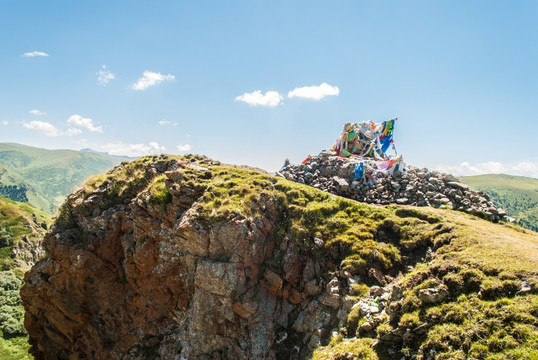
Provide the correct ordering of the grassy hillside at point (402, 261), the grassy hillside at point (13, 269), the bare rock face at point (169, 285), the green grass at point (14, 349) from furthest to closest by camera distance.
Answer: the grassy hillside at point (13, 269), the green grass at point (14, 349), the bare rock face at point (169, 285), the grassy hillside at point (402, 261)

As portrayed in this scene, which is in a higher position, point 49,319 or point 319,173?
point 319,173

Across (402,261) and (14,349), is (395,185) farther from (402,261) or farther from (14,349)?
(14,349)

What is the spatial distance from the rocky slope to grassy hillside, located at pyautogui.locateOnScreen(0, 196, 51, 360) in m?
37.2

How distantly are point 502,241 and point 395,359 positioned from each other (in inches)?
366

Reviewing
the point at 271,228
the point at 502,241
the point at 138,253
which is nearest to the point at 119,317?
the point at 138,253

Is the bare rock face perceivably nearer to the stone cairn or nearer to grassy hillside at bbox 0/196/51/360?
the stone cairn

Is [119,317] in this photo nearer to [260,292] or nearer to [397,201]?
[260,292]

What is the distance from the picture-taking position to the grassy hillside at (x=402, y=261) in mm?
9758

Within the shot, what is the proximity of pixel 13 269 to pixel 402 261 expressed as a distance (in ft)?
374

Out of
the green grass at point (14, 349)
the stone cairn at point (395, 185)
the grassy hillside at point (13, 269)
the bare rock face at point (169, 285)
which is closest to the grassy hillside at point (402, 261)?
the bare rock face at point (169, 285)

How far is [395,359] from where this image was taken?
10992 mm

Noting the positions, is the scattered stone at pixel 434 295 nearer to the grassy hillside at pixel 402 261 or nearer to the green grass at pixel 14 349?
the grassy hillside at pixel 402 261

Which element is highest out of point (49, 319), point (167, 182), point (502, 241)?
point (167, 182)

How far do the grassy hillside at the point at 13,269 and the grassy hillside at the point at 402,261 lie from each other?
4766 centimetres
